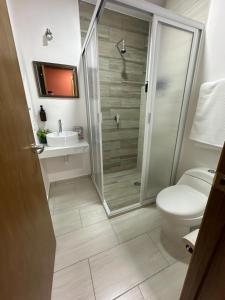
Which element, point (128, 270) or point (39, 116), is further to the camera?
point (39, 116)

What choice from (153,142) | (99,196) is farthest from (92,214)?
(153,142)

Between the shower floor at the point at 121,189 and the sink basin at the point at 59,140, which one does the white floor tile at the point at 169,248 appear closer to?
the shower floor at the point at 121,189

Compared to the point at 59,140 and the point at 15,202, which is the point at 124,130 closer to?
the point at 59,140

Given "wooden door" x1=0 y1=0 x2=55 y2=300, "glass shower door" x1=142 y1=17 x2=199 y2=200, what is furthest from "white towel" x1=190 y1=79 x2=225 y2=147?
"wooden door" x1=0 y1=0 x2=55 y2=300

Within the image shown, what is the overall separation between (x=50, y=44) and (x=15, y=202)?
2.03 m

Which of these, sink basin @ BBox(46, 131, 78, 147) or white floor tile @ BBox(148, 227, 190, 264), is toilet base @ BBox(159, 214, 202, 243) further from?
sink basin @ BBox(46, 131, 78, 147)

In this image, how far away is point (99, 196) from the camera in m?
2.00

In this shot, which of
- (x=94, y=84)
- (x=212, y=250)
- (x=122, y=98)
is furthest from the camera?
(x=122, y=98)

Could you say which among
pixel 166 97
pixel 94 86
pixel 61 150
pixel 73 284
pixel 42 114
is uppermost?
pixel 94 86

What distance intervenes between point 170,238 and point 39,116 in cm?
222

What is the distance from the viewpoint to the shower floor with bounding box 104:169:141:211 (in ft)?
6.23

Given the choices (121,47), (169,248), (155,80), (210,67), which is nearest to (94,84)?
(155,80)

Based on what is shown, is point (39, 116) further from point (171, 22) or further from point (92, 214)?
point (171, 22)

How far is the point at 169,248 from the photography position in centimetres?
129
